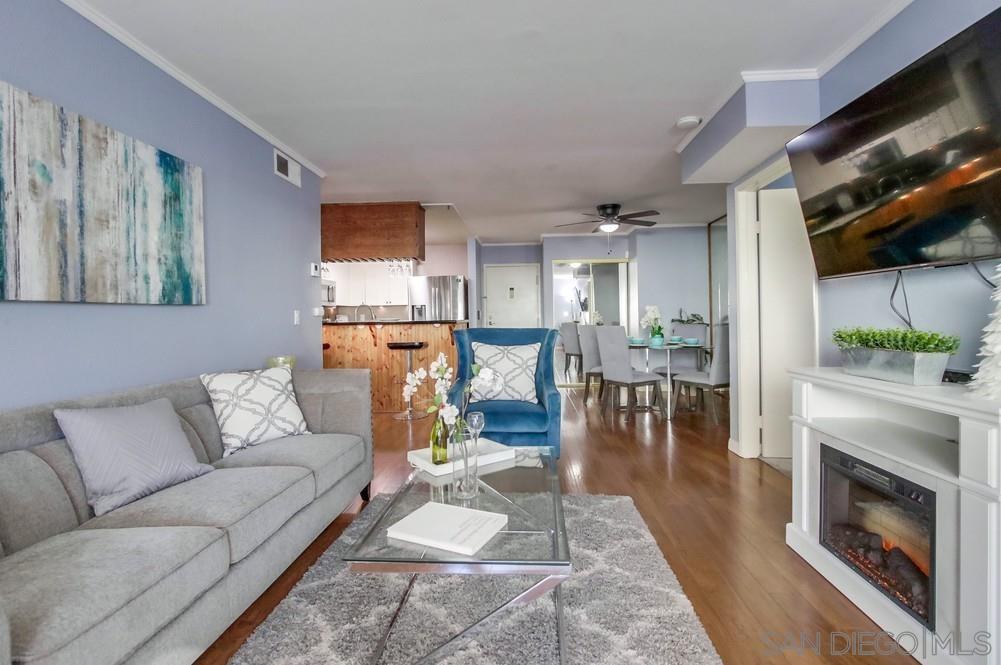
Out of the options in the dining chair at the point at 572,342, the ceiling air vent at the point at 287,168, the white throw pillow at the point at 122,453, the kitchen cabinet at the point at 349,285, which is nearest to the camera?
the white throw pillow at the point at 122,453

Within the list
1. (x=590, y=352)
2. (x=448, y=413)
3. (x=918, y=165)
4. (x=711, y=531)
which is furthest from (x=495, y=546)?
(x=590, y=352)

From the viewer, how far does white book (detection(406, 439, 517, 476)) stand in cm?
195

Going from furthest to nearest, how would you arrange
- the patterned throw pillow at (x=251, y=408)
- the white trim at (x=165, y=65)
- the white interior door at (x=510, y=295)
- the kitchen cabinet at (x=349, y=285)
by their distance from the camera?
the white interior door at (x=510, y=295) < the kitchen cabinet at (x=349, y=285) < the patterned throw pillow at (x=251, y=408) < the white trim at (x=165, y=65)

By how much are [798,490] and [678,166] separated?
3.27 metres

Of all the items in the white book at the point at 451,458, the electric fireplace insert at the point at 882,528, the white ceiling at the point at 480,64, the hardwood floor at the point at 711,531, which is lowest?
the hardwood floor at the point at 711,531

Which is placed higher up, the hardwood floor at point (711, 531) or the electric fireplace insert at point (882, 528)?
the electric fireplace insert at point (882, 528)

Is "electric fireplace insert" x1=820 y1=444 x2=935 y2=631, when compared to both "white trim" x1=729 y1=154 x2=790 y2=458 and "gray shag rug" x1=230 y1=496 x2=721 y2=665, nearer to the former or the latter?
"gray shag rug" x1=230 y1=496 x2=721 y2=665

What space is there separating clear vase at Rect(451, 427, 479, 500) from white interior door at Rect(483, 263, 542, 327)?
23.7 feet

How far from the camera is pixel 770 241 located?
379 centimetres

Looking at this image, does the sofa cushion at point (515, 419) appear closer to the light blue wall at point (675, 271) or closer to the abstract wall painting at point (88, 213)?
the abstract wall painting at point (88, 213)

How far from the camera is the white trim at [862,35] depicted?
2195 mm

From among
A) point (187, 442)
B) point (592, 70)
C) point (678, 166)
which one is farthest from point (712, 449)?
Result: point (187, 442)

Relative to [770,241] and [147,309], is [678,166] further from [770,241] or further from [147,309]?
[147,309]

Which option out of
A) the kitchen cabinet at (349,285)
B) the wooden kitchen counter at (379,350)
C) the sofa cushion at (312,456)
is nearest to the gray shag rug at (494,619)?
the sofa cushion at (312,456)
